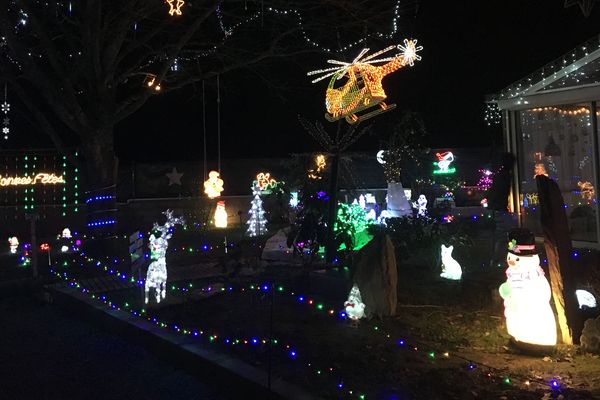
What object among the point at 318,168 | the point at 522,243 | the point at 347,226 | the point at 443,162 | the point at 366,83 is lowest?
the point at 522,243

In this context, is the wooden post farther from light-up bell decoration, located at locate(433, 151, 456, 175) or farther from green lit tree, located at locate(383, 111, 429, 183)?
light-up bell decoration, located at locate(433, 151, 456, 175)

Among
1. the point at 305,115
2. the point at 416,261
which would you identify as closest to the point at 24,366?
the point at 416,261

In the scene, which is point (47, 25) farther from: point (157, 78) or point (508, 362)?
point (508, 362)

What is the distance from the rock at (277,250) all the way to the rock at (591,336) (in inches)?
254

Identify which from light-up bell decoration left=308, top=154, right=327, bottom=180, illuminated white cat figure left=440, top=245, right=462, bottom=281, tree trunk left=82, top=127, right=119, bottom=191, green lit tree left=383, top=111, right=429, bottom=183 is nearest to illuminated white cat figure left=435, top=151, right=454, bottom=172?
green lit tree left=383, top=111, right=429, bottom=183

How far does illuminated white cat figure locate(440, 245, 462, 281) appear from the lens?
8.23 metres

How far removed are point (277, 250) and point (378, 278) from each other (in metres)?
5.02

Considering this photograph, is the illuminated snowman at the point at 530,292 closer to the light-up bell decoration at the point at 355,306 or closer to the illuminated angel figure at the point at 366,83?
the light-up bell decoration at the point at 355,306

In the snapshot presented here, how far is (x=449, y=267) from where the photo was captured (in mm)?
8305

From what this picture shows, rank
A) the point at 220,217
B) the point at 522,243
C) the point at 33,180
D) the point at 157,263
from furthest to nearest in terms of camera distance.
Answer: the point at 220,217 → the point at 33,180 → the point at 157,263 → the point at 522,243

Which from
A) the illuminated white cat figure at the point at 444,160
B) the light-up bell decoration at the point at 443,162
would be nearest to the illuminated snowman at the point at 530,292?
the light-up bell decoration at the point at 443,162

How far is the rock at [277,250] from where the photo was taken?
1125 centimetres

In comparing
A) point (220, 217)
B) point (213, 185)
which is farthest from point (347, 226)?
point (213, 185)

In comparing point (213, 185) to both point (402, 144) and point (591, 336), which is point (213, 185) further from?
point (591, 336)
